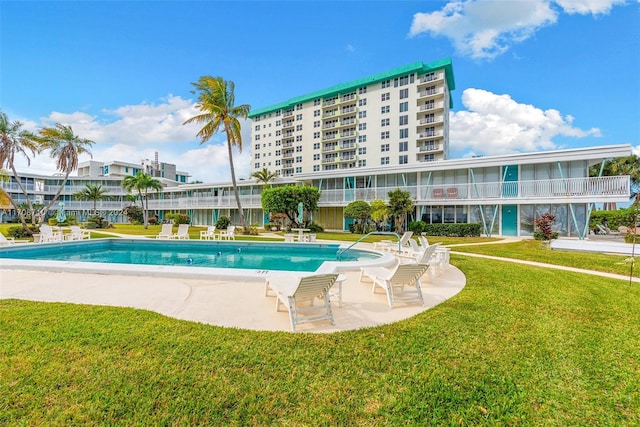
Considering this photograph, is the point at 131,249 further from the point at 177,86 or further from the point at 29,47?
the point at 177,86

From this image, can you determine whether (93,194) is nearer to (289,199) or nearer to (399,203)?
(289,199)

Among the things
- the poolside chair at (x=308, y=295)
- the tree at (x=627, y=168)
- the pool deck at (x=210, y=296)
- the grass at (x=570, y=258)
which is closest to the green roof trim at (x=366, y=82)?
the tree at (x=627, y=168)

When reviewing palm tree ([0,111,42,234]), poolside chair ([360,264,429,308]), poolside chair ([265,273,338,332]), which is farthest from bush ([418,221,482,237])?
palm tree ([0,111,42,234])

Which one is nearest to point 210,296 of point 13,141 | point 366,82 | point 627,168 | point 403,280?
point 403,280

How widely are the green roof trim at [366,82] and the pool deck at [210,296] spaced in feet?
130

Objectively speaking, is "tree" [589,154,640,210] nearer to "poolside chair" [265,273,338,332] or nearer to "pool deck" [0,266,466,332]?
"pool deck" [0,266,466,332]

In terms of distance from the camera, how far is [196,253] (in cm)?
1458

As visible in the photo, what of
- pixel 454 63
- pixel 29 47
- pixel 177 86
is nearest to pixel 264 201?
pixel 177 86

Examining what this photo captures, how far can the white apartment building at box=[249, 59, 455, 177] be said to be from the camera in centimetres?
4028

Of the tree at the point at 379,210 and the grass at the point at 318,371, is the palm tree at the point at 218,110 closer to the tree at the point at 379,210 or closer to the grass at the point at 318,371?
the tree at the point at 379,210

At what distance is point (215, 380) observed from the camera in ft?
9.88

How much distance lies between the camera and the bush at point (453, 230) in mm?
20281

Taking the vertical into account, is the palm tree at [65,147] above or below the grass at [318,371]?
above

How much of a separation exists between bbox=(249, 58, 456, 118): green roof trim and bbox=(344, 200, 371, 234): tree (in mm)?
27068
